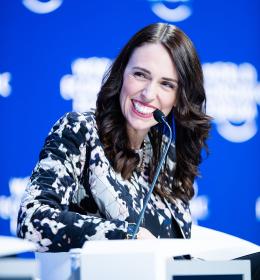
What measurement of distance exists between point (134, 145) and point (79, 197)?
0.26m

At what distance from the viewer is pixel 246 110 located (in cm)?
272

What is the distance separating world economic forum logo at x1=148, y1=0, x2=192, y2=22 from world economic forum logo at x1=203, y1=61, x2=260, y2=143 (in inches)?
9.9

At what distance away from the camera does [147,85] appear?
65.7 inches

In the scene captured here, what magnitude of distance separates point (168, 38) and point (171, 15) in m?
1.05

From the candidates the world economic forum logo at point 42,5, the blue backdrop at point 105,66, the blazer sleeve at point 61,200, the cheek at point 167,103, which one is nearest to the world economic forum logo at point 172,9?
the blue backdrop at point 105,66

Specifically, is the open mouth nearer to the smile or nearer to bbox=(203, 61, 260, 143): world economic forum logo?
the smile

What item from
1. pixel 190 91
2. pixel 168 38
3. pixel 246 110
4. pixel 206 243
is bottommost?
pixel 206 243

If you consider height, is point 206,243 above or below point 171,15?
below

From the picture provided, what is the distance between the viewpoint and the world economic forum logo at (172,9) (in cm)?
269

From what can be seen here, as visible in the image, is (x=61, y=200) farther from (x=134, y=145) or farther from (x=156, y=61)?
(x=156, y=61)

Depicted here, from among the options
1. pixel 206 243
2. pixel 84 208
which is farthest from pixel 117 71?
pixel 206 243

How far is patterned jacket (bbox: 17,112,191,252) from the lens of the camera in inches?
51.9

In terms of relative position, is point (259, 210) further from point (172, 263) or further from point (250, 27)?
point (172, 263)

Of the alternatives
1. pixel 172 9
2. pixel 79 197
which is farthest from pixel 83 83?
pixel 79 197
